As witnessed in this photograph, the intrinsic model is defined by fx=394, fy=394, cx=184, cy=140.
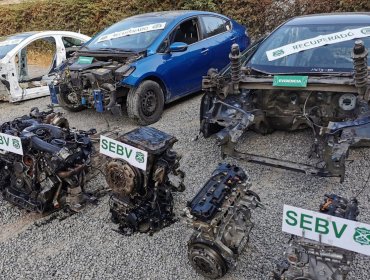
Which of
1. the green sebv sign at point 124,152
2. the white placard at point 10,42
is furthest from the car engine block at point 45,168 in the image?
the white placard at point 10,42

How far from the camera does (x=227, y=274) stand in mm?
3227

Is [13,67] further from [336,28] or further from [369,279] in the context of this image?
[369,279]

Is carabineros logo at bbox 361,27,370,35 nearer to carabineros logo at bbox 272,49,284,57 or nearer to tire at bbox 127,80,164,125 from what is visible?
carabineros logo at bbox 272,49,284,57

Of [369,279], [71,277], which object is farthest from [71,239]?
[369,279]

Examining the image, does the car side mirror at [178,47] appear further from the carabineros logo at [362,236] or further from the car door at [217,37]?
the carabineros logo at [362,236]

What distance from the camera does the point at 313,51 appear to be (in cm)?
497

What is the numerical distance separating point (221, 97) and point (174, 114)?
192 centimetres

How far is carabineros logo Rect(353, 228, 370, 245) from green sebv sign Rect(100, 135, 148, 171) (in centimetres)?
180

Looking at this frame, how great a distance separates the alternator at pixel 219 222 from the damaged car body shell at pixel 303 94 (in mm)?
1117

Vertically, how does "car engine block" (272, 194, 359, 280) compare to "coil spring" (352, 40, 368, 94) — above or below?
below

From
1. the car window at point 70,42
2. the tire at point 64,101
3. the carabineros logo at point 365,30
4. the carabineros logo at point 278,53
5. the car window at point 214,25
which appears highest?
the carabineros logo at point 365,30

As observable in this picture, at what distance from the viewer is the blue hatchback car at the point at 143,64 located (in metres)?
6.10

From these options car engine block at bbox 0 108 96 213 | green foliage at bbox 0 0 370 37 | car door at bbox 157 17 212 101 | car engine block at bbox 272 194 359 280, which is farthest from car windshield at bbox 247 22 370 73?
green foliage at bbox 0 0 370 37

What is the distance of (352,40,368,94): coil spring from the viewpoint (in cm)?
402
